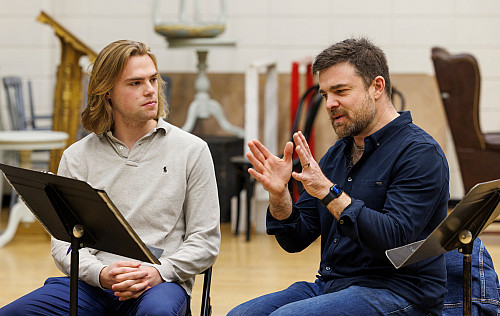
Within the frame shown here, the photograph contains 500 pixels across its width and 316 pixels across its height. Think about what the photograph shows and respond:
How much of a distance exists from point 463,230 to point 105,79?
116 cm

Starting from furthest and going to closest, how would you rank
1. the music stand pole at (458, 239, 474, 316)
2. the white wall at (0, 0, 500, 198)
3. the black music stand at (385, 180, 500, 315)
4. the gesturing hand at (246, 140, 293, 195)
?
the white wall at (0, 0, 500, 198), the gesturing hand at (246, 140, 293, 195), the music stand pole at (458, 239, 474, 316), the black music stand at (385, 180, 500, 315)

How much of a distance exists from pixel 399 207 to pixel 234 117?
12.7 ft

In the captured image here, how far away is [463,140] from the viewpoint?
468 centimetres

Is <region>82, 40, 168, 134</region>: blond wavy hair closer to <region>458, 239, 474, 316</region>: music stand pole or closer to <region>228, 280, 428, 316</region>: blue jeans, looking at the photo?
<region>228, 280, 428, 316</region>: blue jeans

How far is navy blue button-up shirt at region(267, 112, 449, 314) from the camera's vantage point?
1.86 meters

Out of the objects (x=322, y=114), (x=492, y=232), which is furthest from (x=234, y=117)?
(x=492, y=232)

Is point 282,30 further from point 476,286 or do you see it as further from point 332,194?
point 332,194

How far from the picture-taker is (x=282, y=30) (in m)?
5.78

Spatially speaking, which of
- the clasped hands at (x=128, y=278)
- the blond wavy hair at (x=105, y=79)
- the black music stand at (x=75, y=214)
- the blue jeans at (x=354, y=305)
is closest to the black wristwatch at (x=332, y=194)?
the blue jeans at (x=354, y=305)

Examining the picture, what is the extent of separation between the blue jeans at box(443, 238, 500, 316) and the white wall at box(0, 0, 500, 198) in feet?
12.2

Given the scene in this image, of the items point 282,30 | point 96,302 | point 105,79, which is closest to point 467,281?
point 96,302

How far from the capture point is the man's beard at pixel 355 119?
2020 millimetres

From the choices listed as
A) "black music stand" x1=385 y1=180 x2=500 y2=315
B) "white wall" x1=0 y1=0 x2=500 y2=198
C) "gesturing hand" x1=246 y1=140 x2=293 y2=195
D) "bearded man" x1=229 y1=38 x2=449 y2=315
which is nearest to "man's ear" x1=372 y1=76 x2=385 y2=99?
"bearded man" x1=229 y1=38 x2=449 y2=315

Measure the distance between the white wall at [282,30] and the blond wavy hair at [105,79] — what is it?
3.51 m
